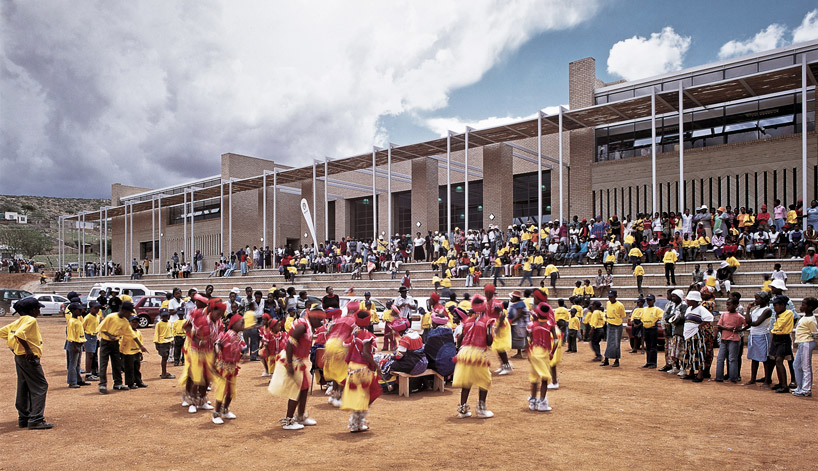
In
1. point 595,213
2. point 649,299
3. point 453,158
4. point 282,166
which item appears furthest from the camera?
point 282,166

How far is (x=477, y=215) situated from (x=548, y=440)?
29706 millimetres

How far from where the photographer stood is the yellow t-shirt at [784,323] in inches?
357

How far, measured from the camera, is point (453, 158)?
3500 centimetres

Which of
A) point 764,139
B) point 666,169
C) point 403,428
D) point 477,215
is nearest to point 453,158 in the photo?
point 477,215

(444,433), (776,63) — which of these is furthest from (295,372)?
(776,63)

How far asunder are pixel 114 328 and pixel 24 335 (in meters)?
2.25

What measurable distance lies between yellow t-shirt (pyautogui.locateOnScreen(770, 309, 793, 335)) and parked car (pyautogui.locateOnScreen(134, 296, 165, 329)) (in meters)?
21.0

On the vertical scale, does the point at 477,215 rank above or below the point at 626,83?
below

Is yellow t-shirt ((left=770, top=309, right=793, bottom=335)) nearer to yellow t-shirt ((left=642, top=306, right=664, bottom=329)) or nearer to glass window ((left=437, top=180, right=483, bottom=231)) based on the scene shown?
yellow t-shirt ((left=642, top=306, right=664, bottom=329))

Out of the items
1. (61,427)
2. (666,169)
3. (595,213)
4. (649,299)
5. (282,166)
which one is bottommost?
(61,427)

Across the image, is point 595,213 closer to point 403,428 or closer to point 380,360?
point 380,360

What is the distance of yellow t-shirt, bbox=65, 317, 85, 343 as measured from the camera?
999cm

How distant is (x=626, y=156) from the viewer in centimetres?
2695

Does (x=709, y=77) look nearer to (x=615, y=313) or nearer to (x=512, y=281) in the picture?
(x=512, y=281)
